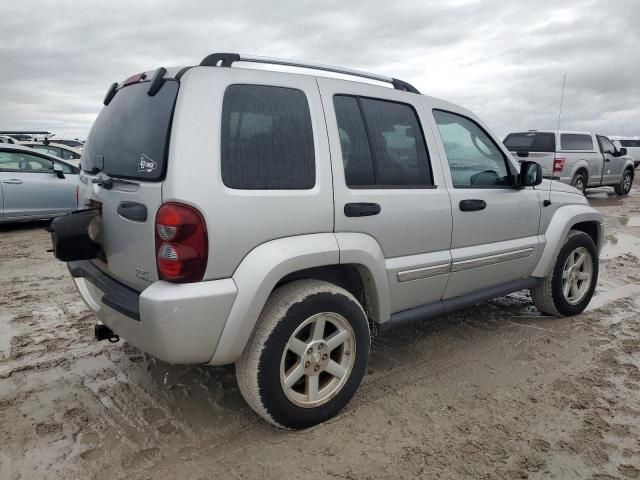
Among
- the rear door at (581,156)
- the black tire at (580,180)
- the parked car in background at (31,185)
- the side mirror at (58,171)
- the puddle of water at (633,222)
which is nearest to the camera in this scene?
the parked car in background at (31,185)

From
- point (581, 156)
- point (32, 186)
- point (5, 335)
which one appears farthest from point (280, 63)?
point (581, 156)

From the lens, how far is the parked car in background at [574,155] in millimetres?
12258

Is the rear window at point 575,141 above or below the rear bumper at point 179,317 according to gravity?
above

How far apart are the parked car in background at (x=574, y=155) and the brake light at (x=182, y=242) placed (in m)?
10.4

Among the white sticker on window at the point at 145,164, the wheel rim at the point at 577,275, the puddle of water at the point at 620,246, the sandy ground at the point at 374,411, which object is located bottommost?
the sandy ground at the point at 374,411

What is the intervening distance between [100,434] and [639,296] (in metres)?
5.09

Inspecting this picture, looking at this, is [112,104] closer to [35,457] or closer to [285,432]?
[35,457]

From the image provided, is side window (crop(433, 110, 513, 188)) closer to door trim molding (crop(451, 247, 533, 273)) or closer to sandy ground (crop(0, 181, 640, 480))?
door trim molding (crop(451, 247, 533, 273))

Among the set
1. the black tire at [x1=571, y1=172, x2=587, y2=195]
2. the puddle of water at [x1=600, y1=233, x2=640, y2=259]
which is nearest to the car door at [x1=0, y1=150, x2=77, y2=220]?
the puddle of water at [x1=600, y1=233, x2=640, y2=259]

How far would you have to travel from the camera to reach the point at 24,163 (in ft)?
28.1

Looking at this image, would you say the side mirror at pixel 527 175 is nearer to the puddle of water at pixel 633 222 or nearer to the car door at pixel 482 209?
the car door at pixel 482 209

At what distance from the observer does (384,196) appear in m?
2.97

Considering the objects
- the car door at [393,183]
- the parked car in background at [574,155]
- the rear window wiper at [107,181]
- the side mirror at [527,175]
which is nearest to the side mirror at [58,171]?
the rear window wiper at [107,181]

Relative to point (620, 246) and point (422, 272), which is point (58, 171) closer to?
point (422, 272)
